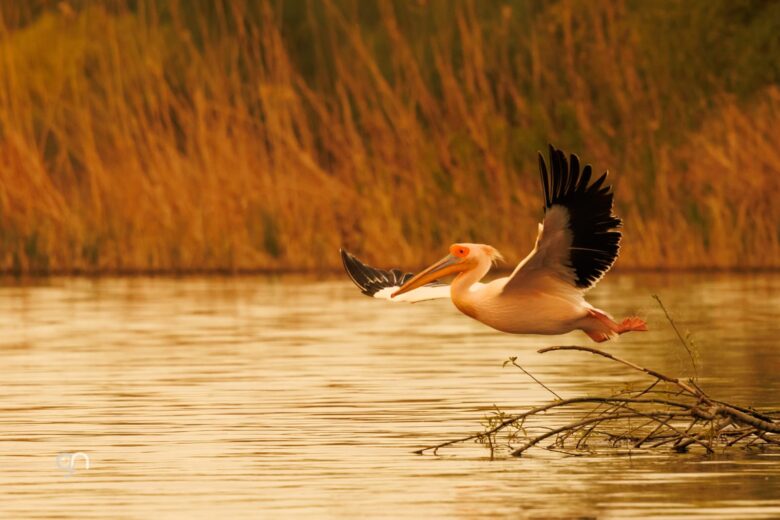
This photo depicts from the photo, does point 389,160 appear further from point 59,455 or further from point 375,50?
point 59,455

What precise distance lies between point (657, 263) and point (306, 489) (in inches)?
596

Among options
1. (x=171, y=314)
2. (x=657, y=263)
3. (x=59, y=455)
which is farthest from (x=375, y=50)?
(x=59, y=455)

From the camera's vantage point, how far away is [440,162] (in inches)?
1000

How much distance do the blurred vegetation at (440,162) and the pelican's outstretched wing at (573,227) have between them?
12.3 m

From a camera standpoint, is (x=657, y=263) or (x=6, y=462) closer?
(x=6, y=462)

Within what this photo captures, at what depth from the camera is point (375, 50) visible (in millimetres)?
33312

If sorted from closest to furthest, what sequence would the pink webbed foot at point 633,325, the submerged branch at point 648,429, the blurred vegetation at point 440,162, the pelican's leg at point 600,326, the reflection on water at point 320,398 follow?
the reflection on water at point 320,398 → the submerged branch at point 648,429 → the pink webbed foot at point 633,325 → the pelican's leg at point 600,326 → the blurred vegetation at point 440,162

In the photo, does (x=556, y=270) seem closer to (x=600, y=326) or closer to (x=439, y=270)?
(x=600, y=326)

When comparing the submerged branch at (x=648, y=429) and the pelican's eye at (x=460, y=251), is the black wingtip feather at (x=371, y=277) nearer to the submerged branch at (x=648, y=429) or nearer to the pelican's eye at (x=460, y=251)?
the pelican's eye at (x=460, y=251)

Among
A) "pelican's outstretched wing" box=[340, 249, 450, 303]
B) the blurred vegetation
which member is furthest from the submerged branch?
the blurred vegetation

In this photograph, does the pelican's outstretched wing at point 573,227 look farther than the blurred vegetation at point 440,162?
No

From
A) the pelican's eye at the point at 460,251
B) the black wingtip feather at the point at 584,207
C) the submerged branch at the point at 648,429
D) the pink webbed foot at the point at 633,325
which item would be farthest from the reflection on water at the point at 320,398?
the black wingtip feather at the point at 584,207

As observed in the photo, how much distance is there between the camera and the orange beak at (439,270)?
1269 cm

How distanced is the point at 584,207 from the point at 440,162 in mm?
13596
